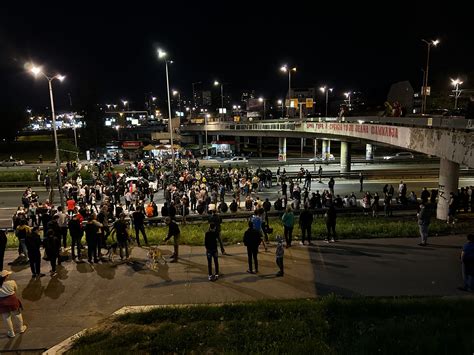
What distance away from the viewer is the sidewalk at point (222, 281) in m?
9.16

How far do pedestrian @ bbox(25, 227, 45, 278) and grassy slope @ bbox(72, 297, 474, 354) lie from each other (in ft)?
13.2

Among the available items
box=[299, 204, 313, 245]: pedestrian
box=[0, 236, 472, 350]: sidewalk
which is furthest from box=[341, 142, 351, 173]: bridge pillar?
box=[299, 204, 313, 245]: pedestrian

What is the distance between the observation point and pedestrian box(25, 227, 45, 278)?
35.8 feet

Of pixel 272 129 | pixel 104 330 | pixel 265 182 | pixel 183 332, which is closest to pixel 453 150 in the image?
pixel 183 332

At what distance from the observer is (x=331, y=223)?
1415cm

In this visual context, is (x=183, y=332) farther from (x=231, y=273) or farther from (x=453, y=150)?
(x=453, y=150)

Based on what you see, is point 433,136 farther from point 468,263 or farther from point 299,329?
point 299,329

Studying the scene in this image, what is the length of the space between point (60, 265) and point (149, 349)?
6.54 metres

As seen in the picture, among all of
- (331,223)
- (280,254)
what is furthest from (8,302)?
(331,223)

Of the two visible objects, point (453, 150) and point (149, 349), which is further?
point (453, 150)

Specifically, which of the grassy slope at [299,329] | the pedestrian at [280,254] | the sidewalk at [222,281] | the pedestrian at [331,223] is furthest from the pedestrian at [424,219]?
the pedestrian at [280,254]

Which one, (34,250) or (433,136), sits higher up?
(433,136)

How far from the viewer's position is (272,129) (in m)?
56.6

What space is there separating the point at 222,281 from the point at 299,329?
3626mm
